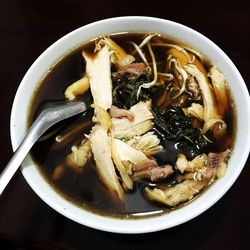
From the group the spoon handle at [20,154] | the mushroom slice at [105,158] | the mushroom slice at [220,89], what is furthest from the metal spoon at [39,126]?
the mushroom slice at [220,89]

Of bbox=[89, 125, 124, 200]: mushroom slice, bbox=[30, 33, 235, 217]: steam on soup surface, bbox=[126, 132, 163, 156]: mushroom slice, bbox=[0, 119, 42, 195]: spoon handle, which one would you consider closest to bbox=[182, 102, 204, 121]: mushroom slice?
bbox=[30, 33, 235, 217]: steam on soup surface

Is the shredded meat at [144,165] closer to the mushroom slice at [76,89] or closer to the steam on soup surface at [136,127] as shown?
the steam on soup surface at [136,127]

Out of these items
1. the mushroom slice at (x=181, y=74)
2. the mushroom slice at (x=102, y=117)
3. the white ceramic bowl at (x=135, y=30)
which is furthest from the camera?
the mushroom slice at (x=181, y=74)

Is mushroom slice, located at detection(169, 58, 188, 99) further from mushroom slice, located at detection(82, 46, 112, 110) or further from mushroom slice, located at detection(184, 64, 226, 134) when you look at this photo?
mushroom slice, located at detection(82, 46, 112, 110)

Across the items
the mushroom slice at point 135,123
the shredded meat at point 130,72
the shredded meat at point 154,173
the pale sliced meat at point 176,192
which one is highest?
the shredded meat at point 130,72

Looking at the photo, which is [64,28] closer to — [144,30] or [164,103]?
[144,30]

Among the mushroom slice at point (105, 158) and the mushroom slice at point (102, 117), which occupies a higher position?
the mushroom slice at point (102, 117)

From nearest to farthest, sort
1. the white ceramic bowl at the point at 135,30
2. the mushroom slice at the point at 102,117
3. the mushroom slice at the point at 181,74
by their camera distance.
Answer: the white ceramic bowl at the point at 135,30 < the mushroom slice at the point at 102,117 < the mushroom slice at the point at 181,74
